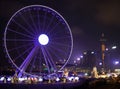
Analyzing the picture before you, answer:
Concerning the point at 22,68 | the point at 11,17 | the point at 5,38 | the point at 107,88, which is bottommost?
the point at 107,88

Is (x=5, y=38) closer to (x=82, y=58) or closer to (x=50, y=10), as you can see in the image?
(x=50, y=10)

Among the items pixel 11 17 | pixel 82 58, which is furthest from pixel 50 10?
pixel 82 58

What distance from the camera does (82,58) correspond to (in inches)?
6540

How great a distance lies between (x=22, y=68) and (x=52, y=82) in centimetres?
606

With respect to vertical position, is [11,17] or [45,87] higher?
[11,17]

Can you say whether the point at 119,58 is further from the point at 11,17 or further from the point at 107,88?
the point at 107,88

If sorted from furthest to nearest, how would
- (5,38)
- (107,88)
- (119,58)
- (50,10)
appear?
(119,58), (50,10), (5,38), (107,88)

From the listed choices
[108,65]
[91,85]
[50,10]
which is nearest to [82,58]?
[108,65]

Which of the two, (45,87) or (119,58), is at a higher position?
(119,58)

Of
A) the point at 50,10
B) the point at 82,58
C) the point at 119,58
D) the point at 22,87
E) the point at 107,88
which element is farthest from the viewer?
the point at 82,58

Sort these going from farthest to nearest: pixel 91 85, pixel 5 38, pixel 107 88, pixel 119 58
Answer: pixel 119 58 < pixel 5 38 < pixel 91 85 < pixel 107 88

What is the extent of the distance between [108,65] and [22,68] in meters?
83.0

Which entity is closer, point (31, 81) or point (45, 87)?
point (45, 87)

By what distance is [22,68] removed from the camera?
55.4 meters
